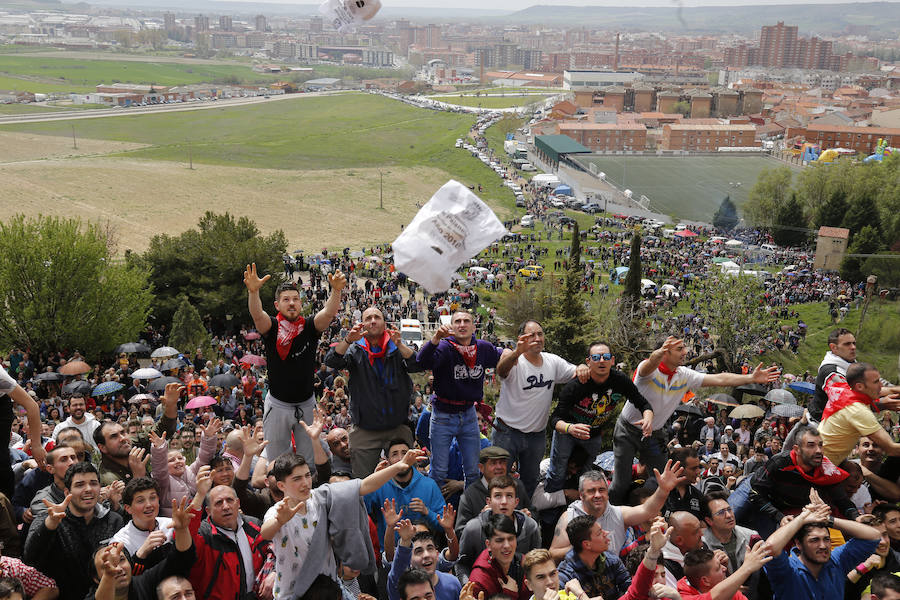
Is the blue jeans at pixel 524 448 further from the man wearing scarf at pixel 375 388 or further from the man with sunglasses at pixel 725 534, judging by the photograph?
the man with sunglasses at pixel 725 534

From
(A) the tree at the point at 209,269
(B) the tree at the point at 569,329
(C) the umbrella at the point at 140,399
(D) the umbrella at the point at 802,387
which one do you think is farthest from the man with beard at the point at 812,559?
(A) the tree at the point at 209,269

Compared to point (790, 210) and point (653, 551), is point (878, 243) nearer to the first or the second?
point (790, 210)

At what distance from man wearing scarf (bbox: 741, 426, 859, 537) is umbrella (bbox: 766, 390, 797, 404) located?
10742 mm

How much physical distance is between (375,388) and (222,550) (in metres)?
2.24

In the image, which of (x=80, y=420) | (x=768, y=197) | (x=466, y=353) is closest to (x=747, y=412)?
(x=466, y=353)

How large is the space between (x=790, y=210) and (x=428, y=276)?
58088 millimetres

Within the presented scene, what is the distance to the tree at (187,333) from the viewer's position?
24938 mm

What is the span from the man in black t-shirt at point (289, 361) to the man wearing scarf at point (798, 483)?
141 inches

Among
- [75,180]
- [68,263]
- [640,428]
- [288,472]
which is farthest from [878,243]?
[75,180]

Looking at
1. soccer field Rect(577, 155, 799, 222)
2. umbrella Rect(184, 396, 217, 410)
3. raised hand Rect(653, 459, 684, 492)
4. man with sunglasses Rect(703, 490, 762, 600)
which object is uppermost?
raised hand Rect(653, 459, 684, 492)

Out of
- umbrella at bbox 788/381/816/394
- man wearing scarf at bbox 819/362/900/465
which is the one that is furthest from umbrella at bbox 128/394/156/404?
umbrella at bbox 788/381/816/394

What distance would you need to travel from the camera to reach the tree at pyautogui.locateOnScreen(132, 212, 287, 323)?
31.8 metres

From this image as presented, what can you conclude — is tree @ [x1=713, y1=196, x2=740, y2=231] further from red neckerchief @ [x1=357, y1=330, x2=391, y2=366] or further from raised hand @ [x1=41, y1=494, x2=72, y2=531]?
raised hand @ [x1=41, y1=494, x2=72, y2=531]

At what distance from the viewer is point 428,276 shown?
725cm
